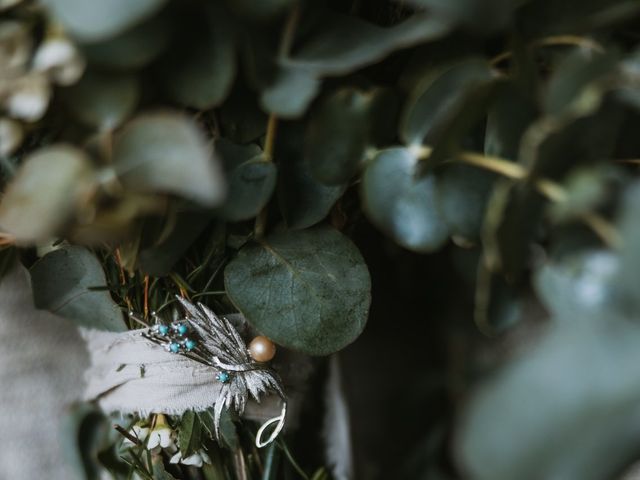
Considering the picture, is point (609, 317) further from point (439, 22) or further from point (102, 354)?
point (102, 354)

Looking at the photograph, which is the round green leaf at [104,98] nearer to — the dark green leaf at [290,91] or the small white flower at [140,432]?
the dark green leaf at [290,91]

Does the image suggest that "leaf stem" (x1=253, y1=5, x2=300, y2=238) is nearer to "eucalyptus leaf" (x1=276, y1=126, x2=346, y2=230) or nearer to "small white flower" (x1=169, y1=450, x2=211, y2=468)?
"eucalyptus leaf" (x1=276, y1=126, x2=346, y2=230)

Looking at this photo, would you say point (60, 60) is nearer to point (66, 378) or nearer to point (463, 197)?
point (463, 197)

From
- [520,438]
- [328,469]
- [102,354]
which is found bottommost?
[328,469]

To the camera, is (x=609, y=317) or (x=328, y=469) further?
(x=328, y=469)

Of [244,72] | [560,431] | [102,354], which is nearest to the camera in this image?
[560,431]

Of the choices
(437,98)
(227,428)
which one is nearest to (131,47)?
(437,98)

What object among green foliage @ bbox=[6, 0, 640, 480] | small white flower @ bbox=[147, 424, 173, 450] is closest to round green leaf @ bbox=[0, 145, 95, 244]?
green foliage @ bbox=[6, 0, 640, 480]

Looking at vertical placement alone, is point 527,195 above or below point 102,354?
above

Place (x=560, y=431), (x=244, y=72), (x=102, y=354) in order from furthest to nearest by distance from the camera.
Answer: (x=102, y=354) < (x=244, y=72) < (x=560, y=431)

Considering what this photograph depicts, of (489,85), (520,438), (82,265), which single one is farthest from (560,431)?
(82,265)
